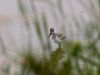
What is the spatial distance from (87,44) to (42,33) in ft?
0.65

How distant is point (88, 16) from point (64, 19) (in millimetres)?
133

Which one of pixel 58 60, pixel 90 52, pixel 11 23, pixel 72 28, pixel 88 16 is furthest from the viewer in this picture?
pixel 11 23

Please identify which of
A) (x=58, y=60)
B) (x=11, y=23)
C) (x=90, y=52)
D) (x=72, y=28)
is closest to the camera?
(x=58, y=60)

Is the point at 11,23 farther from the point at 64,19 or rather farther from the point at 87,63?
the point at 87,63

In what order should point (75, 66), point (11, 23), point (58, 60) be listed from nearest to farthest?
1. point (58, 60)
2. point (75, 66)
3. point (11, 23)

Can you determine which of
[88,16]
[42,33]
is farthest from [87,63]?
[88,16]

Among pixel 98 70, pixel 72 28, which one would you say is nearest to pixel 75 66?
pixel 98 70

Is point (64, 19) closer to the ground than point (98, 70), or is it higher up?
higher up

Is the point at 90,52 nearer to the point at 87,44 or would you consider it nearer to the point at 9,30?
the point at 87,44

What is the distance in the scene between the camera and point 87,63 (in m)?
1.14

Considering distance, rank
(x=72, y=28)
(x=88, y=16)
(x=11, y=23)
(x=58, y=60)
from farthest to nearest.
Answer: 1. (x=11, y=23)
2. (x=88, y=16)
3. (x=72, y=28)
4. (x=58, y=60)

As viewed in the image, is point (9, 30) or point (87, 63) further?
point (9, 30)

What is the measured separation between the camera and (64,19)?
1.46 metres

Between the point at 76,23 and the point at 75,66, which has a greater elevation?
the point at 76,23
